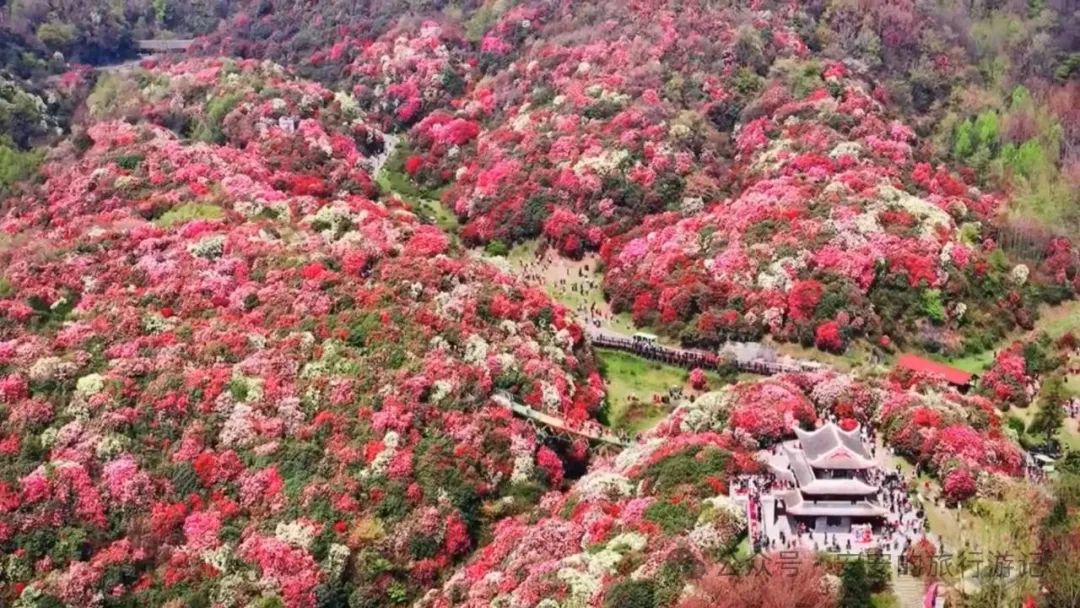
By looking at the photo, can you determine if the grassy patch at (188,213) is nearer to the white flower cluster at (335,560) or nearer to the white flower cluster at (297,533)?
the white flower cluster at (297,533)

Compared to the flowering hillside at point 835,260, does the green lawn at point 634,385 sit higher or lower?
lower

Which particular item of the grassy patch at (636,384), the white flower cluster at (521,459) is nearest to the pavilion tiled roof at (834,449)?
the white flower cluster at (521,459)

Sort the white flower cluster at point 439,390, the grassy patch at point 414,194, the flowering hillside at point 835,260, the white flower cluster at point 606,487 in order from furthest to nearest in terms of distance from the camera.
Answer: the grassy patch at point 414,194
the flowering hillside at point 835,260
the white flower cluster at point 439,390
the white flower cluster at point 606,487

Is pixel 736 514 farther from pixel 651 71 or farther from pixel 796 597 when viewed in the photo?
pixel 651 71

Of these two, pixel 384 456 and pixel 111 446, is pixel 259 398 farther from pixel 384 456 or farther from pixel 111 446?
pixel 384 456

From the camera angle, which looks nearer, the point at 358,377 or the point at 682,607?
the point at 682,607

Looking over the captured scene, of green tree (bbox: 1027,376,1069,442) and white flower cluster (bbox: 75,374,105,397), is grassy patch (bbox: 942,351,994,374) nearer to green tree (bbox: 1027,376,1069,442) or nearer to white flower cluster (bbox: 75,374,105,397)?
green tree (bbox: 1027,376,1069,442)

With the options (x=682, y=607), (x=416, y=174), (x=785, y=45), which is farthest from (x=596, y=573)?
(x=785, y=45)
